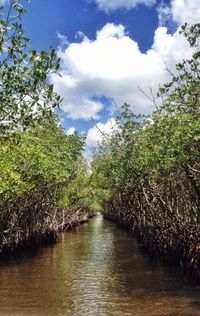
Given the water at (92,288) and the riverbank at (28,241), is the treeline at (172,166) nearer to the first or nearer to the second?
the water at (92,288)

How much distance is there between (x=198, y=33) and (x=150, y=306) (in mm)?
8639

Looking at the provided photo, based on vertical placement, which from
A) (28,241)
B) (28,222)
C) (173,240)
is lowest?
(173,240)

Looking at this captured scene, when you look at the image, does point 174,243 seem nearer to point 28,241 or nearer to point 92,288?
point 92,288

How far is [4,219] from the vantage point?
21.4m

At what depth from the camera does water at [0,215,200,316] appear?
39.9 feet

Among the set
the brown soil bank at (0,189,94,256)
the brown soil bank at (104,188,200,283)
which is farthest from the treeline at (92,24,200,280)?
the brown soil bank at (0,189,94,256)

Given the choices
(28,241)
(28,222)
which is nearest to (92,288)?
(28,222)

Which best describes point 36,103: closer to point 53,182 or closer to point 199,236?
point 199,236

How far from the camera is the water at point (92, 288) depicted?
12156 millimetres

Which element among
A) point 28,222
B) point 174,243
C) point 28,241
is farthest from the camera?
point 28,241

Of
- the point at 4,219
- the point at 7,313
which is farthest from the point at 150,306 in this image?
the point at 4,219

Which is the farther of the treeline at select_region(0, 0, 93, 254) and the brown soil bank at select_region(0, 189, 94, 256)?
the brown soil bank at select_region(0, 189, 94, 256)

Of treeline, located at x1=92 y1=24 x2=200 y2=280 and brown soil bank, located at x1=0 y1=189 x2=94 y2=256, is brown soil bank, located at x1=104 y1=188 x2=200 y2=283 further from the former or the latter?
brown soil bank, located at x1=0 y1=189 x2=94 y2=256

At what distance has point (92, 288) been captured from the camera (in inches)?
592
